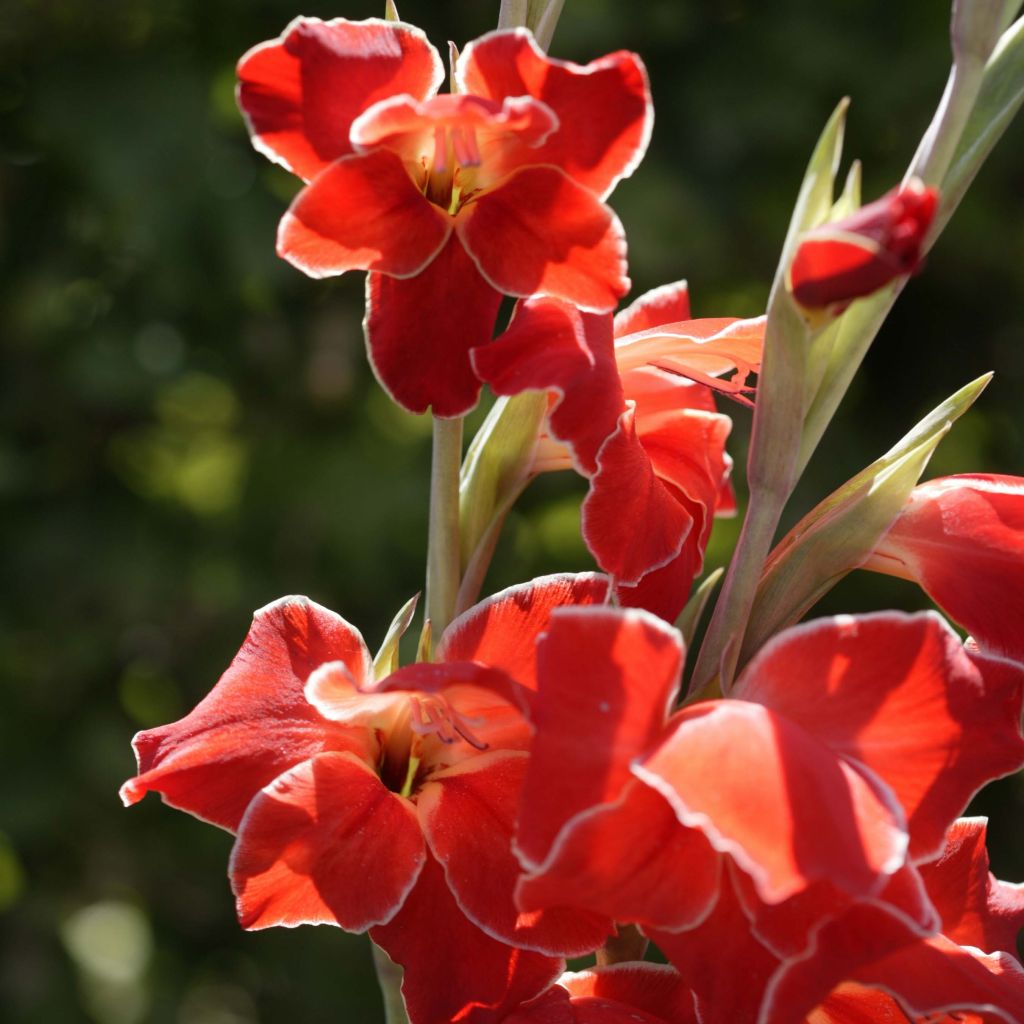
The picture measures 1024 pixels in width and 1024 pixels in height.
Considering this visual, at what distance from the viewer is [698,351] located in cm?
77

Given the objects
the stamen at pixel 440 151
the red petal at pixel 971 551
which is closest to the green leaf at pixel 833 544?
the red petal at pixel 971 551

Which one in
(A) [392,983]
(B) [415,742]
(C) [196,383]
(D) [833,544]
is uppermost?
(D) [833,544]

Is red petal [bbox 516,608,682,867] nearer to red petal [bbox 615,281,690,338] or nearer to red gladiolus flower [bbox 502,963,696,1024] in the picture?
red gladiolus flower [bbox 502,963,696,1024]

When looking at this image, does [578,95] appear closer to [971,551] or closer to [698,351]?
[698,351]

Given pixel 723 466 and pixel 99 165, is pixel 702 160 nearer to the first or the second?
pixel 99 165

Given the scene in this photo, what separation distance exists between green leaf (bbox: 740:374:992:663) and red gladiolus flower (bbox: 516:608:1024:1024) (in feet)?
0.32

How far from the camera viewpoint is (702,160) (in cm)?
197

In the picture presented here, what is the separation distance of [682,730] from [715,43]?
1627 mm

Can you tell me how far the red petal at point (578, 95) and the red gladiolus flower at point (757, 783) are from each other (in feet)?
0.69

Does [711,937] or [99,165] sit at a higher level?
[711,937]

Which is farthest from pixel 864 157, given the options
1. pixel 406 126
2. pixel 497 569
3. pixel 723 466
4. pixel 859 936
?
pixel 859 936

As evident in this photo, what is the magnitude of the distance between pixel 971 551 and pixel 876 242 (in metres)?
0.20

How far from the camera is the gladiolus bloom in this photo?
2.15ft

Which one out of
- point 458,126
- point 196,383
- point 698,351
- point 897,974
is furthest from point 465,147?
point 196,383
